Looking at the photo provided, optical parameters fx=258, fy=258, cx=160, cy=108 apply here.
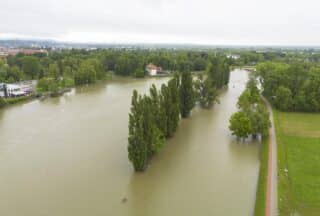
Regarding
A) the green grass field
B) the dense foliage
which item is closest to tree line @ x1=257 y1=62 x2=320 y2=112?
the green grass field

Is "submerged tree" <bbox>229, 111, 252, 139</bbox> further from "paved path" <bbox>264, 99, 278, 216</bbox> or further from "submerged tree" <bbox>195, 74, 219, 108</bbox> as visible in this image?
"submerged tree" <bbox>195, 74, 219, 108</bbox>

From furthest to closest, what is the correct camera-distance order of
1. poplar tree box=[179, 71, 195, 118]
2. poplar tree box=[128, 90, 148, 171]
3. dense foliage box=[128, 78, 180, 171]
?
poplar tree box=[179, 71, 195, 118] < dense foliage box=[128, 78, 180, 171] < poplar tree box=[128, 90, 148, 171]

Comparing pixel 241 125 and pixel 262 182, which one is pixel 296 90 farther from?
pixel 262 182

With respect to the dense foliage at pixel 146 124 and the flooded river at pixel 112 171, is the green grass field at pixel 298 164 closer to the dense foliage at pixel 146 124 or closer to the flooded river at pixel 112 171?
the flooded river at pixel 112 171

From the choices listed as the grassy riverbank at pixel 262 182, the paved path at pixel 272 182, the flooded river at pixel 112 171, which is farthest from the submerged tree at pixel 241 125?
the paved path at pixel 272 182

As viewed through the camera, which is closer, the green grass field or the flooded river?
the green grass field
